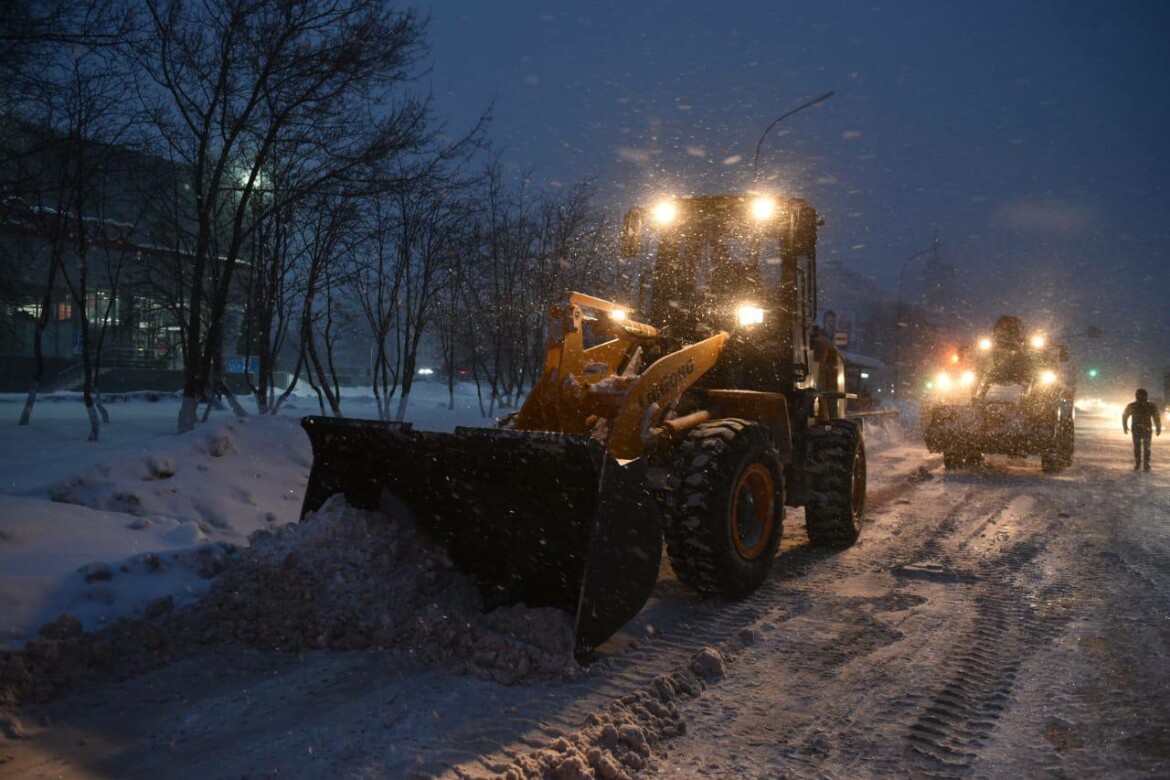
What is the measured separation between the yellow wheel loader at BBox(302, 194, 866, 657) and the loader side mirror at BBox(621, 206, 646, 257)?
0.02m

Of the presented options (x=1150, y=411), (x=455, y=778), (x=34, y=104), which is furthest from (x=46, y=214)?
(x=1150, y=411)

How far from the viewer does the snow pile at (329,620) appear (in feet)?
12.1

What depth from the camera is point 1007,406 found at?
1533 cm

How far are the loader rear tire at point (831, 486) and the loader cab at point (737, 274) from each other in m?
0.69

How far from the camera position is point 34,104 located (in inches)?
372

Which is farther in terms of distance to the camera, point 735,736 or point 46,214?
point 46,214

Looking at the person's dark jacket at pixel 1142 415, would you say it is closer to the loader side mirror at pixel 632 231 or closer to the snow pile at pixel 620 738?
the loader side mirror at pixel 632 231

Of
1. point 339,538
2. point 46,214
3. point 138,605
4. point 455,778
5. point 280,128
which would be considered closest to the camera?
point 455,778

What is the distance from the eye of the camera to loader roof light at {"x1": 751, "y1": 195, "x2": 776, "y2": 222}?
6.80 meters

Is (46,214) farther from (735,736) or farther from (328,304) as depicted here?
(735,736)

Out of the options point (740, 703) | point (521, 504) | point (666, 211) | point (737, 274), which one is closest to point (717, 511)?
point (521, 504)

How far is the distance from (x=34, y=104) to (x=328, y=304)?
6.74 m

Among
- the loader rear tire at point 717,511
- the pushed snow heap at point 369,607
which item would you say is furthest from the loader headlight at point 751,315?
the pushed snow heap at point 369,607

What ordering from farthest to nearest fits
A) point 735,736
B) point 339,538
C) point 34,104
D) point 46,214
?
point 46,214, point 34,104, point 339,538, point 735,736
